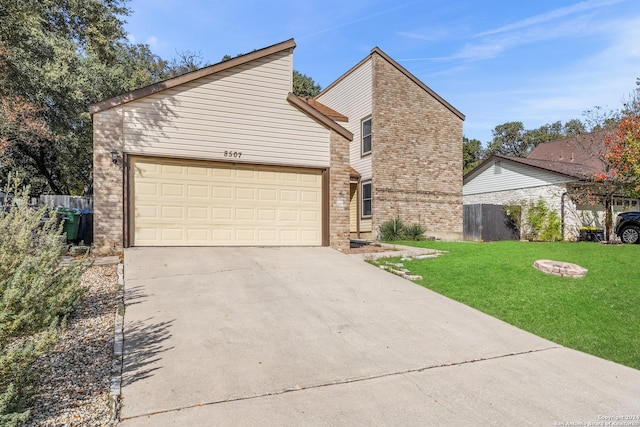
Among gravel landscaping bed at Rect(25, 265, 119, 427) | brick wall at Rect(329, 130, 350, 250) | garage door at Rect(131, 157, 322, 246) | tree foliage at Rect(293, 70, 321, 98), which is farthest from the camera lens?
tree foliage at Rect(293, 70, 321, 98)

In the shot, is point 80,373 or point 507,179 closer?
point 80,373

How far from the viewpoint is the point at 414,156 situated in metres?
16.5

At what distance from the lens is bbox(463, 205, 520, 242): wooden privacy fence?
17891mm

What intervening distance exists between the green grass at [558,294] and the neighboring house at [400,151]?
6.02m

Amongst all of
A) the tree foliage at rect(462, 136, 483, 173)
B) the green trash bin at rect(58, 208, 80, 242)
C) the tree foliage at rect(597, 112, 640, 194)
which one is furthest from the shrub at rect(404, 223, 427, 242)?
the tree foliage at rect(462, 136, 483, 173)

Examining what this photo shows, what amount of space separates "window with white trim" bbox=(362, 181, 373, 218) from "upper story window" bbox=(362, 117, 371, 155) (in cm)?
147

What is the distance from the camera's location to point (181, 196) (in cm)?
952

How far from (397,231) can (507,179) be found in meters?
9.47

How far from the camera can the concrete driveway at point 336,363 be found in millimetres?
3104

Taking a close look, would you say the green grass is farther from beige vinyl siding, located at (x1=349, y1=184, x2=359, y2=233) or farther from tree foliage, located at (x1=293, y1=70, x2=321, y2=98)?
tree foliage, located at (x1=293, y1=70, x2=321, y2=98)

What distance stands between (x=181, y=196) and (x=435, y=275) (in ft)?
21.3

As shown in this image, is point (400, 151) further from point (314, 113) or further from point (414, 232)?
point (314, 113)

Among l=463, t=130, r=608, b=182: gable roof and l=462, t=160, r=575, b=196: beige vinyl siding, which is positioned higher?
l=463, t=130, r=608, b=182: gable roof

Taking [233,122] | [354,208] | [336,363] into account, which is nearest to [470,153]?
[354,208]
